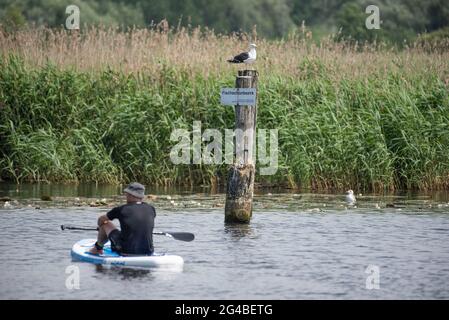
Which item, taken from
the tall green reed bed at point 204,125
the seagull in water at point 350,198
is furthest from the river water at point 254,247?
the tall green reed bed at point 204,125

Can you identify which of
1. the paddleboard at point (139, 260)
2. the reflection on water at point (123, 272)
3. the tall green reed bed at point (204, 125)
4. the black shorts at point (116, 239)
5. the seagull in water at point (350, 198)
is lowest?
the reflection on water at point (123, 272)

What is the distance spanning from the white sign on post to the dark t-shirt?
3745 millimetres

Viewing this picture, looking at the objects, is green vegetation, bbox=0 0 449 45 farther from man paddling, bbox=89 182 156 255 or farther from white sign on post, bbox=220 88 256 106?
man paddling, bbox=89 182 156 255

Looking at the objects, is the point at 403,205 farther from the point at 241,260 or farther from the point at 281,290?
the point at 281,290

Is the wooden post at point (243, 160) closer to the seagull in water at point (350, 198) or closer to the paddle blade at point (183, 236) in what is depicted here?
the paddle blade at point (183, 236)

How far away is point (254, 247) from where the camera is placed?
17.2m

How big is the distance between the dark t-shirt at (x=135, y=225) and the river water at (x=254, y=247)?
332 millimetres

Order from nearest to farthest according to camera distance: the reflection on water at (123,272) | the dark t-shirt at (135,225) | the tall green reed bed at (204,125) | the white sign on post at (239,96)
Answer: the reflection on water at (123,272)
the dark t-shirt at (135,225)
the white sign on post at (239,96)
the tall green reed bed at (204,125)

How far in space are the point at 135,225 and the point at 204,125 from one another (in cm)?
924

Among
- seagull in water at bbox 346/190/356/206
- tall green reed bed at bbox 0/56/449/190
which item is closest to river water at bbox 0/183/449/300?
seagull in water at bbox 346/190/356/206

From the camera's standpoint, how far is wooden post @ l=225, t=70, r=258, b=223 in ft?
61.2

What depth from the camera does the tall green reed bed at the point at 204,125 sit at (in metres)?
23.5

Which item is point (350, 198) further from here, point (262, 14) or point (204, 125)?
point (262, 14)

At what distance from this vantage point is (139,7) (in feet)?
175
